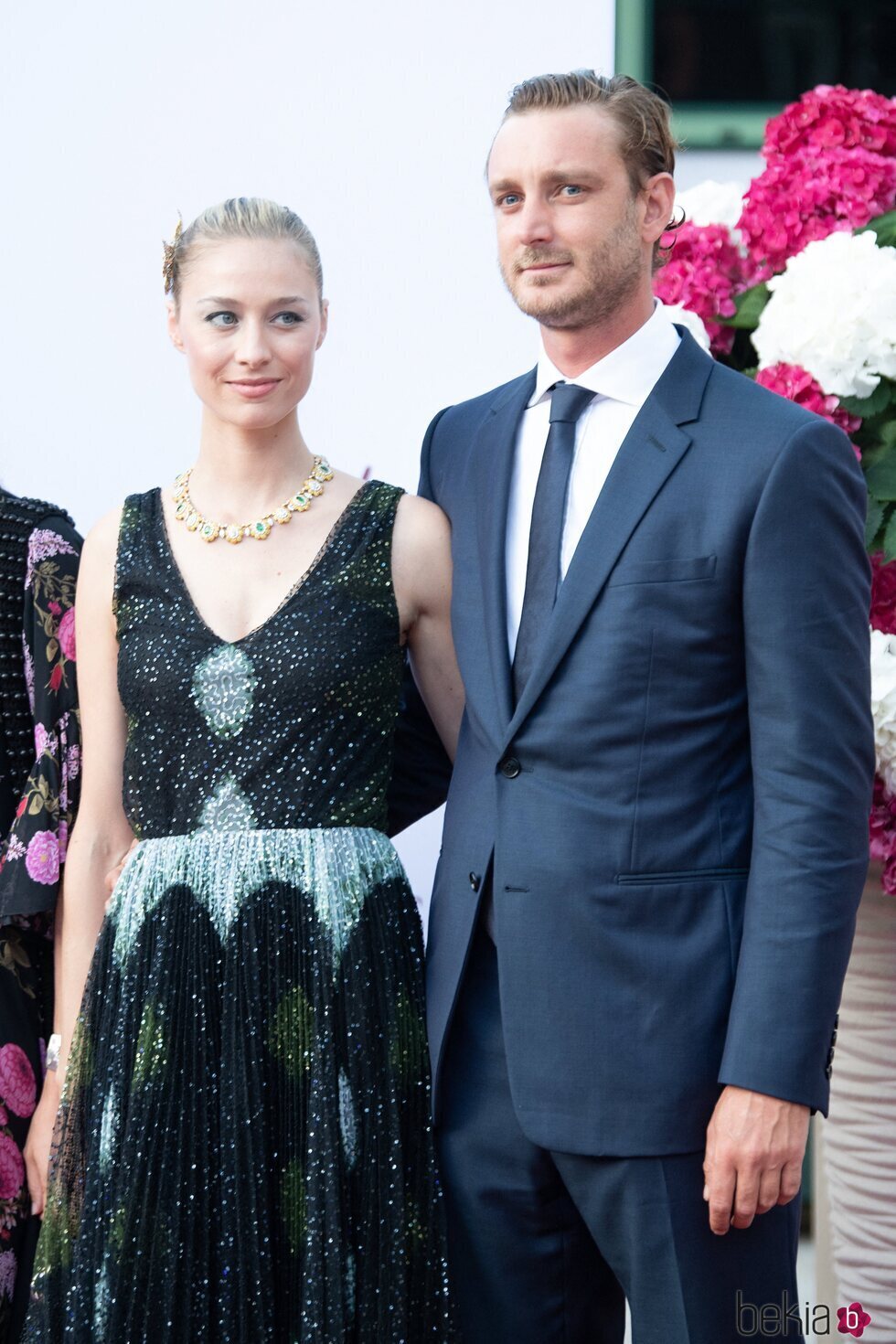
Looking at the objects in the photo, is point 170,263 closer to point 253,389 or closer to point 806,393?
point 253,389

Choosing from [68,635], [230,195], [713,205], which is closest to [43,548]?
[68,635]

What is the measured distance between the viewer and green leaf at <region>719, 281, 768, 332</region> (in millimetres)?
2211

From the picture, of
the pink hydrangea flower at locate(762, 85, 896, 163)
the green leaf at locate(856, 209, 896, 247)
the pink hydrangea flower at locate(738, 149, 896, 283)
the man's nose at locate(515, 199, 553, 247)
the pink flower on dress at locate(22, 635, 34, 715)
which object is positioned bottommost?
the pink flower on dress at locate(22, 635, 34, 715)

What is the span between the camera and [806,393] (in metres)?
2.06

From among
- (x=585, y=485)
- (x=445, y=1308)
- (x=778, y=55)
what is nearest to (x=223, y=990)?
(x=445, y=1308)

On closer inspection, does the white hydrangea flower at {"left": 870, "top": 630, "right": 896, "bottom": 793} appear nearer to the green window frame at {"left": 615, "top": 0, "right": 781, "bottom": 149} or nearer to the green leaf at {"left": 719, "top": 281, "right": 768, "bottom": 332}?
the green leaf at {"left": 719, "top": 281, "right": 768, "bottom": 332}

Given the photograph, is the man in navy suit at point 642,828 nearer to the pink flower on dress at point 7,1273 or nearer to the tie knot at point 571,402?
the tie knot at point 571,402

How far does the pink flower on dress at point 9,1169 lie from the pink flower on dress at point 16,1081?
0.12 feet

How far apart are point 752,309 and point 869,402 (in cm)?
24

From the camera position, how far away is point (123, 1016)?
1776 millimetres

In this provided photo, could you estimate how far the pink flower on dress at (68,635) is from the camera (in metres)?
2.03

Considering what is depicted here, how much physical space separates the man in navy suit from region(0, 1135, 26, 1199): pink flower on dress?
22.4 inches

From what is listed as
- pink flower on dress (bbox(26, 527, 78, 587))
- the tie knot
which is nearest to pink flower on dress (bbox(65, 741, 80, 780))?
pink flower on dress (bbox(26, 527, 78, 587))

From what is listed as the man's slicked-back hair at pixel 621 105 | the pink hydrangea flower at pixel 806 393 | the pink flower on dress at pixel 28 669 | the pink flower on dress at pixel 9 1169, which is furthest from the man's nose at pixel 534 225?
the pink flower on dress at pixel 9 1169
